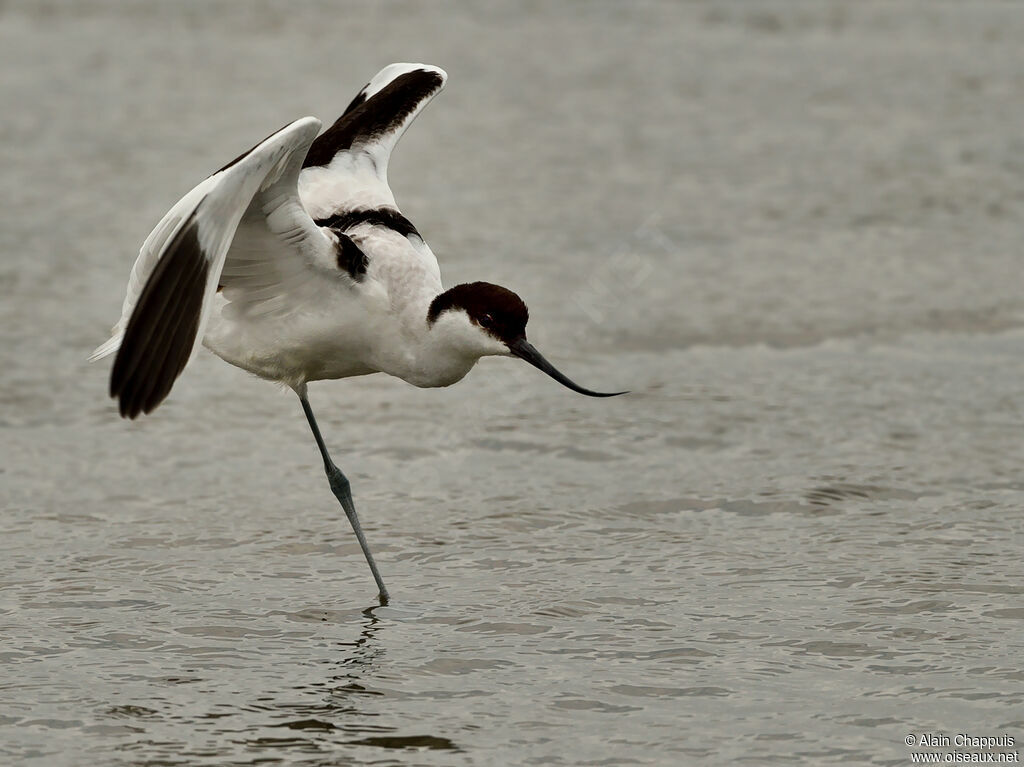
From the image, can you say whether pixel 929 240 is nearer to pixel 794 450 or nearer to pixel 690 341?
pixel 690 341

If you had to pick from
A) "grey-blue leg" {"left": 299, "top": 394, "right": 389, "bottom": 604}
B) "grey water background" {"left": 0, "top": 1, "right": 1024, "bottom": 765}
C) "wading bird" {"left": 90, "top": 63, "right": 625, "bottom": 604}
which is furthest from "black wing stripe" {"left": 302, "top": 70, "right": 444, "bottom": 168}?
"grey water background" {"left": 0, "top": 1, "right": 1024, "bottom": 765}

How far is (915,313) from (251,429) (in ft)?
12.5

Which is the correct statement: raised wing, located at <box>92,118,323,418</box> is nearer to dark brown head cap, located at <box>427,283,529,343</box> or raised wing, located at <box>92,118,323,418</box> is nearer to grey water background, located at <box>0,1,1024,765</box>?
dark brown head cap, located at <box>427,283,529,343</box>

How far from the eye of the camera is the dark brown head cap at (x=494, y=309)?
239 inches

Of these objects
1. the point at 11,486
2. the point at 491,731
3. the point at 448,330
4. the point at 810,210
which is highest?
the point at 810,210

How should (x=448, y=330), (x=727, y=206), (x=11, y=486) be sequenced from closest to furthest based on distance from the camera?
(x=448, y=330)
(x=11, y=486)
(x=727, y=206)

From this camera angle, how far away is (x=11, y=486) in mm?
7367

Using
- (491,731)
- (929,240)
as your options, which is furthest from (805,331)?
(491,731)

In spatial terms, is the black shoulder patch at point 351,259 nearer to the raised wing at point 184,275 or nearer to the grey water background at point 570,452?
the raised wing at point 184,275

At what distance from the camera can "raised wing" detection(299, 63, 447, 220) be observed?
702 centimetres

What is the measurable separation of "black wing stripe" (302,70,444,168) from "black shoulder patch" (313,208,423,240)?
21.0 inches

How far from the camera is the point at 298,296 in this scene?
6.37 metres

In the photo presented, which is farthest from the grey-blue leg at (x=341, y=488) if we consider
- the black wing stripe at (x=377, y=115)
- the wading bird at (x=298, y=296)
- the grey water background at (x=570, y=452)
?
the black wing stripe at (x=377, y=115)

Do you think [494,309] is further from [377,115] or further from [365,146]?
[377,115]
